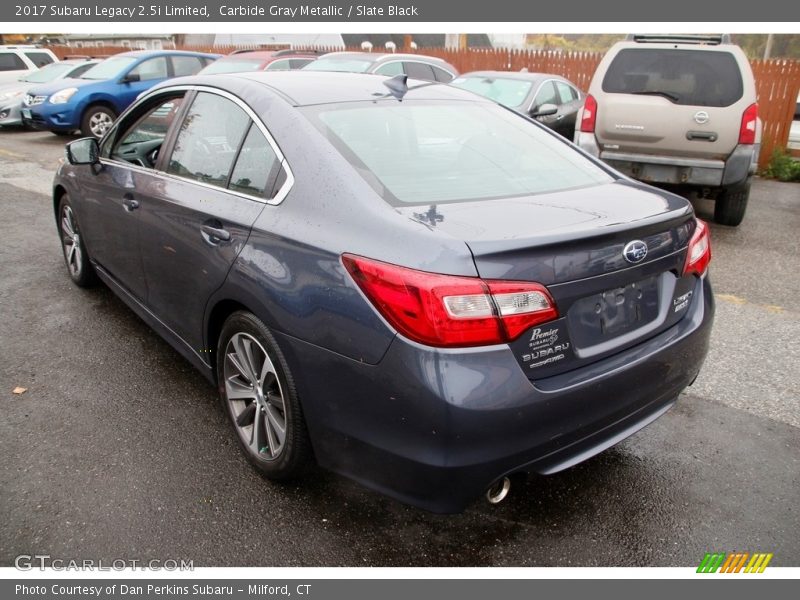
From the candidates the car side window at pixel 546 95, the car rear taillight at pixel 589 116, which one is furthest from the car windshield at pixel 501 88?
the car rear taillight at pixel 589 116

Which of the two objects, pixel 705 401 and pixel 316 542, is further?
pixel 705 401

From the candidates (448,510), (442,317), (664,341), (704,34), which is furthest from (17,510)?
(704,34)

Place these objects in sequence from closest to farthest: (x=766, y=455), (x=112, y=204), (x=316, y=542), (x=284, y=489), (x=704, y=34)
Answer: (x=316, y=542), (x=284, y=489), (x=766, y=455), (x=112, y=204), (x=704, y=34)

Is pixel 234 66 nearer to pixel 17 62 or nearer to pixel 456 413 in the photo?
pixel 17 62

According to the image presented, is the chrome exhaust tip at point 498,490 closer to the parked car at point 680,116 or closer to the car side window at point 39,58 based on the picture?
the parked car at point 680,116

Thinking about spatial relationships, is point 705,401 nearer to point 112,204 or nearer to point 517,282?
point 517,282

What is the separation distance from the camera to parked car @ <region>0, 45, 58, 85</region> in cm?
1602

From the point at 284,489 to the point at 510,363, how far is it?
1.25m

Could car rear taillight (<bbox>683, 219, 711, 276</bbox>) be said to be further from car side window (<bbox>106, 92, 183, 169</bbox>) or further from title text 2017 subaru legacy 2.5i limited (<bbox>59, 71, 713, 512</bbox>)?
car side window (<bbox>106, 92, 183, 169</bbox>)

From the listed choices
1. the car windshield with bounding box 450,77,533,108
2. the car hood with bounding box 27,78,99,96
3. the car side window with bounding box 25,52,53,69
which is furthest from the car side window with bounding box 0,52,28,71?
the car windshield with bounding box 450,77,533,108

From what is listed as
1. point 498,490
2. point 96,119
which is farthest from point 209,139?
point 96,119

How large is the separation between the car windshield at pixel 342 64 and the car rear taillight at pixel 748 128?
6.10 meters

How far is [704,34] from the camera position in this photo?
23.8 ft

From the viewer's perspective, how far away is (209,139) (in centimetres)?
310
